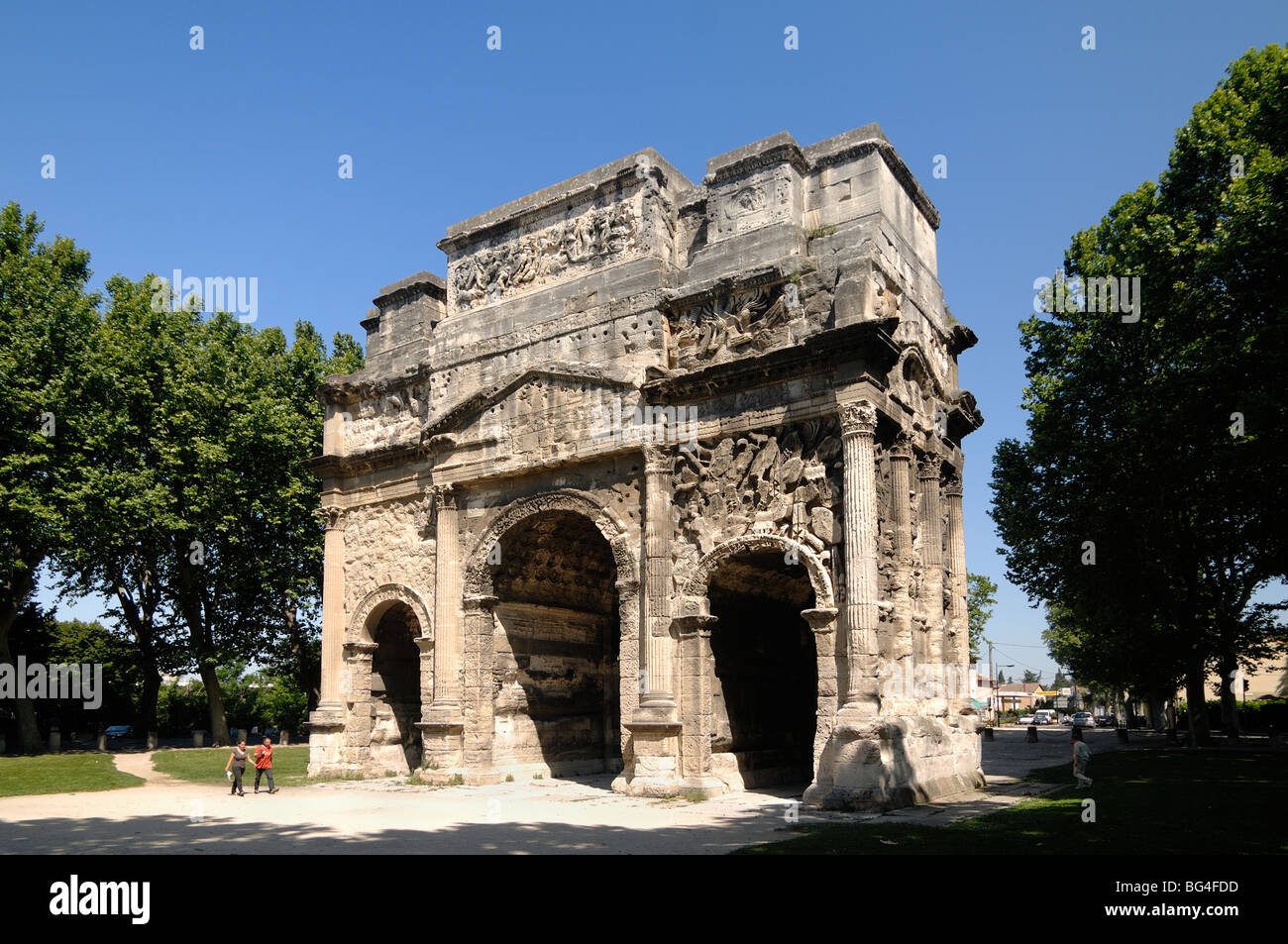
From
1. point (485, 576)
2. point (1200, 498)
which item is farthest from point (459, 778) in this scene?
point (1200, 498)

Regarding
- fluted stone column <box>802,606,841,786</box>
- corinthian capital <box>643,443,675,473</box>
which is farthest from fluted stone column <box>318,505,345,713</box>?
fluted stone column <box>802,606,841,786</box>

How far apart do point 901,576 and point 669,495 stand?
403cm

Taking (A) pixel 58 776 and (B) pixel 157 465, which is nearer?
(A) pixel 58 776

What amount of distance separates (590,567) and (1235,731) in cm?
2442

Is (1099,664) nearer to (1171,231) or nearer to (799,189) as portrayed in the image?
(1171,231)

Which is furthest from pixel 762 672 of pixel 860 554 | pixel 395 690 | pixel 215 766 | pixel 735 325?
pixel 215 766

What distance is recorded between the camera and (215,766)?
25156 mm

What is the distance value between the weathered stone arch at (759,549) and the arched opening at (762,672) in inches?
7.4

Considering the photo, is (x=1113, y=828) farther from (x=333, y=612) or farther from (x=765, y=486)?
(x=333, y=612)

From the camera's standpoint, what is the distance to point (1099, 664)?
3481cm

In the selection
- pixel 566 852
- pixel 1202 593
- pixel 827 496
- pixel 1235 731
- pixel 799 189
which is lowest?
pixel 1235 731

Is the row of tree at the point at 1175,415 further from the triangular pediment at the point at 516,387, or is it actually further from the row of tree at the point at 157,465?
the row of tree at the point at 157,465

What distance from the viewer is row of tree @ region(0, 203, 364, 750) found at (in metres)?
27.0

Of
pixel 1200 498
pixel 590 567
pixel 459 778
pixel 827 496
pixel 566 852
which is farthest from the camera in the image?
pixel 1200 498
